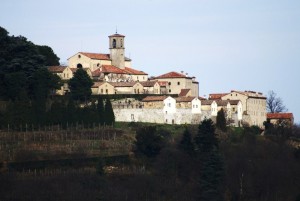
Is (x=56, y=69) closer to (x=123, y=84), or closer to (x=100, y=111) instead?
(x=123, y=84)

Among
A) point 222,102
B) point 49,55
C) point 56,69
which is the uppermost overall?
point 49,55

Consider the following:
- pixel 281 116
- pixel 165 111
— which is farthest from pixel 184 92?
pixel 281 116

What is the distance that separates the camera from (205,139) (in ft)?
282

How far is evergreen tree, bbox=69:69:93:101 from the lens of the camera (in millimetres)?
95875

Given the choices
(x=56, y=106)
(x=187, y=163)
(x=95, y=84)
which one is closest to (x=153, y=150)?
(x=187, y=163)

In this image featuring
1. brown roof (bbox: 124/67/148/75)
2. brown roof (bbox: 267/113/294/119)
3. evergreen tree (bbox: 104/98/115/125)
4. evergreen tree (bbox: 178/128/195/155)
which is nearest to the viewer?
evergreen tree (bbox: 178/128/195/155)

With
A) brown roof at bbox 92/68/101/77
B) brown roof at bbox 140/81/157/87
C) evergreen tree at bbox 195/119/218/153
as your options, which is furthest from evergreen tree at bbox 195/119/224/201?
brown roof at bbox 92/68/101/77

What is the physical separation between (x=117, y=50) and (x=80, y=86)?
601 inches

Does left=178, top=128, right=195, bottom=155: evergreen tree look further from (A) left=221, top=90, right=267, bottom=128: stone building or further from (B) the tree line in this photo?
(A) left=221, top=90, right=267, bottom=128: stone building

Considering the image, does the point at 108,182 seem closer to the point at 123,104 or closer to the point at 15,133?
the point at 15,133

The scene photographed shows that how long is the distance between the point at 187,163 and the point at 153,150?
3.07 meters

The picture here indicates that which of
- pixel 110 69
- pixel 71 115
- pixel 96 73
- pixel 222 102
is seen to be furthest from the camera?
pixel 110 69

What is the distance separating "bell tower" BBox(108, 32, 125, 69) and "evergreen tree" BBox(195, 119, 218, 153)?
24628mm

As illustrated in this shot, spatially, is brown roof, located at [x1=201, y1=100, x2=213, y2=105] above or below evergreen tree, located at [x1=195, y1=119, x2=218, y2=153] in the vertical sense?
above
